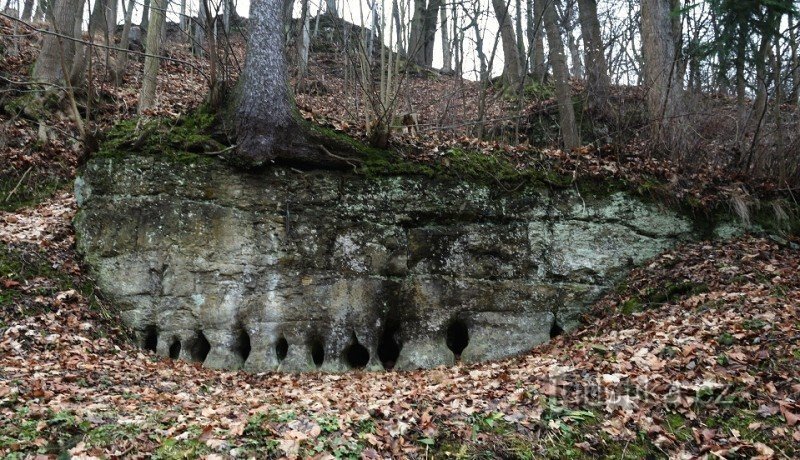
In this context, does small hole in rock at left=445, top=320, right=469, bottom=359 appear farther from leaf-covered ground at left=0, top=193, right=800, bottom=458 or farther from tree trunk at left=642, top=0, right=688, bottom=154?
tree trunk at left=642, top=0, right=688, bottom=154

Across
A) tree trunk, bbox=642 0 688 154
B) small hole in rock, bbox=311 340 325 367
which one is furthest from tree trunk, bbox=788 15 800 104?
small hole in rock, bbox=311 340 325 367

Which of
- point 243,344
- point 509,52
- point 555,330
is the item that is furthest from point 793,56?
point 243,344

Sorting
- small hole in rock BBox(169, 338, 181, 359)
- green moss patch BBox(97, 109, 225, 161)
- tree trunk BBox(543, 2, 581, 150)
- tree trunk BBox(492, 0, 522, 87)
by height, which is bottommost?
small hole in rock BBox(169, 338, 181, 359)

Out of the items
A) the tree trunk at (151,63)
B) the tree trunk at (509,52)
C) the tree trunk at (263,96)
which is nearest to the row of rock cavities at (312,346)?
the tree trunk at (263,96)

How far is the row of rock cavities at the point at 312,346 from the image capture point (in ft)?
25.3

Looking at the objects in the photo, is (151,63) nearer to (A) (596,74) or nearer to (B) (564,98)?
(B) (564,98)

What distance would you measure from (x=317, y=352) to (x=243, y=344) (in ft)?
3.51

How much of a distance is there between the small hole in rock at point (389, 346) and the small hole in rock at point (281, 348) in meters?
1.36

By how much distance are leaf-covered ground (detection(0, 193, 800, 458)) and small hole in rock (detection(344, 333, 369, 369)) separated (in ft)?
2.66

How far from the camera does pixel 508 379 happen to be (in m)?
5.97

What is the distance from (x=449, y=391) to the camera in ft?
19.0

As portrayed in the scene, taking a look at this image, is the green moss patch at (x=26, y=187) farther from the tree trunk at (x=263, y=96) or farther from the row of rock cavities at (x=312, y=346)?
the tree trunk at (x=263, y=96)

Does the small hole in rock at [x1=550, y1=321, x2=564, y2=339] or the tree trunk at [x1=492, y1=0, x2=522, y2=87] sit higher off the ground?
the tree trunk at [x1=492, y1=0, x2=522, y2=87]

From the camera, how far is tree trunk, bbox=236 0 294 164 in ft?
26.3
